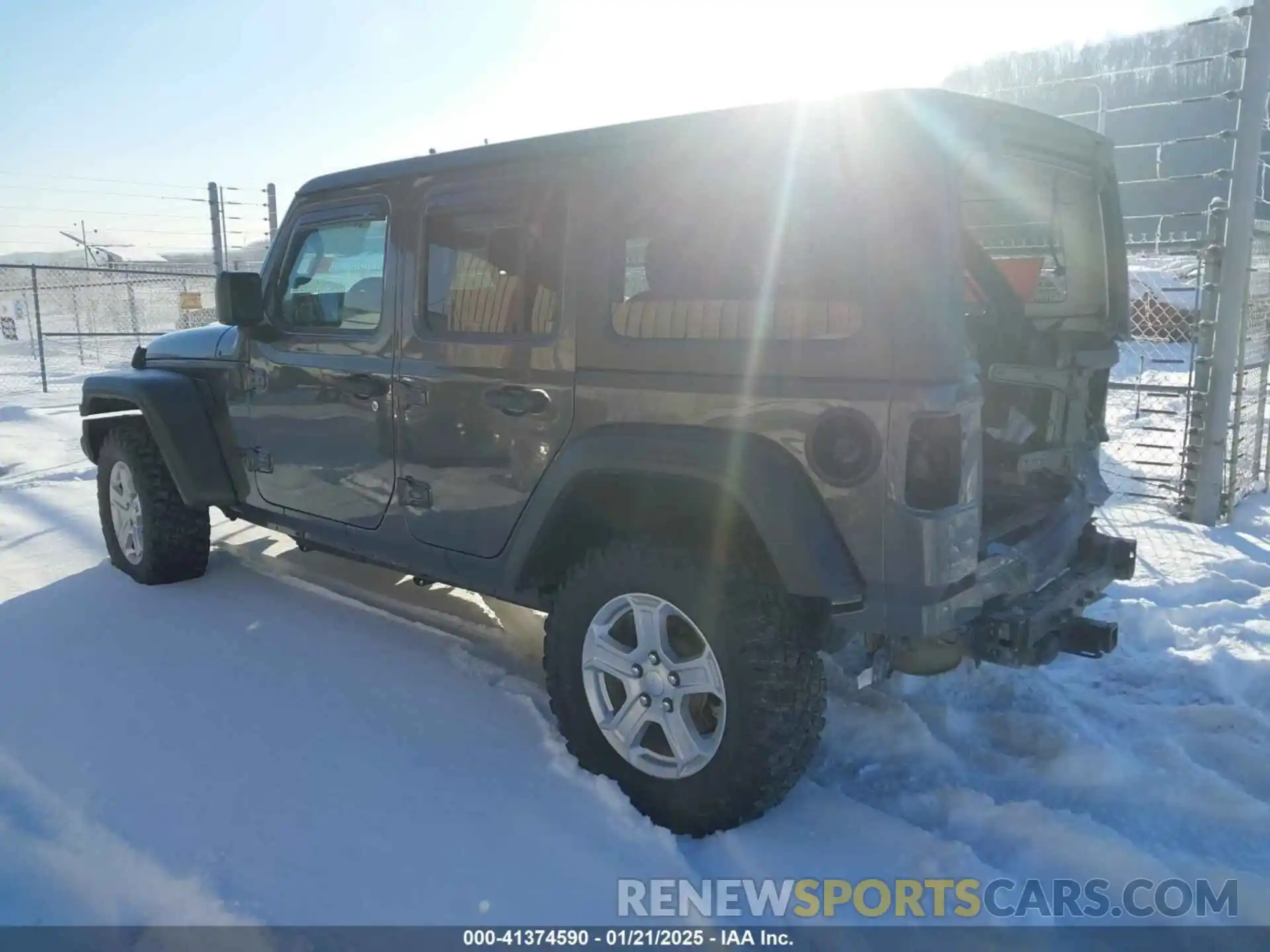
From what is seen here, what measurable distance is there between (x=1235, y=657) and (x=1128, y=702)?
0.70 meters

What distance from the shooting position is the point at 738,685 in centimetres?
249

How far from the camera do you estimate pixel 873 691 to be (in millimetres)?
3555

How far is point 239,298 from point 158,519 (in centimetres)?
135

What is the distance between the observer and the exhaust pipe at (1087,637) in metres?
2.86

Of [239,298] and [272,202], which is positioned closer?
[239,298]

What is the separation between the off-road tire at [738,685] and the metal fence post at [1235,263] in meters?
4.56

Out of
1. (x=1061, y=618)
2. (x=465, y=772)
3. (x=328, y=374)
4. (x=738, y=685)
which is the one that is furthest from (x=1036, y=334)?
(x=328, y=374)

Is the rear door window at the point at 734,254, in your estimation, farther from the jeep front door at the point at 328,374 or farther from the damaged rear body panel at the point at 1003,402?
the jeep front door at the point at 328,374

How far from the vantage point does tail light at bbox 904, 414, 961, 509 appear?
2.24 metres

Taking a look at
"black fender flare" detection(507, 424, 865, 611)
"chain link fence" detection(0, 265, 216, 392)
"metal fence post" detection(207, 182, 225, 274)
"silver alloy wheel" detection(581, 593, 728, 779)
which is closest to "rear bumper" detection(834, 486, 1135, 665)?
"black fender flare" detection(507, 424, 865, 611)

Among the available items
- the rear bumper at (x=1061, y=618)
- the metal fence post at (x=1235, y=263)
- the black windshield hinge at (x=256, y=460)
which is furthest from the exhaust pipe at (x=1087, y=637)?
the metal fence post at (x=1235, y=263)

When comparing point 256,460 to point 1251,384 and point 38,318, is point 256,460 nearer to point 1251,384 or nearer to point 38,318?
point 1251,384

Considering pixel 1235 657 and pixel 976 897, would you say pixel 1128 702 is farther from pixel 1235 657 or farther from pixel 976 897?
pixel 976 897

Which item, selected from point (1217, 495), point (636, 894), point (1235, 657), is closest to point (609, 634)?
point (636, 894)
